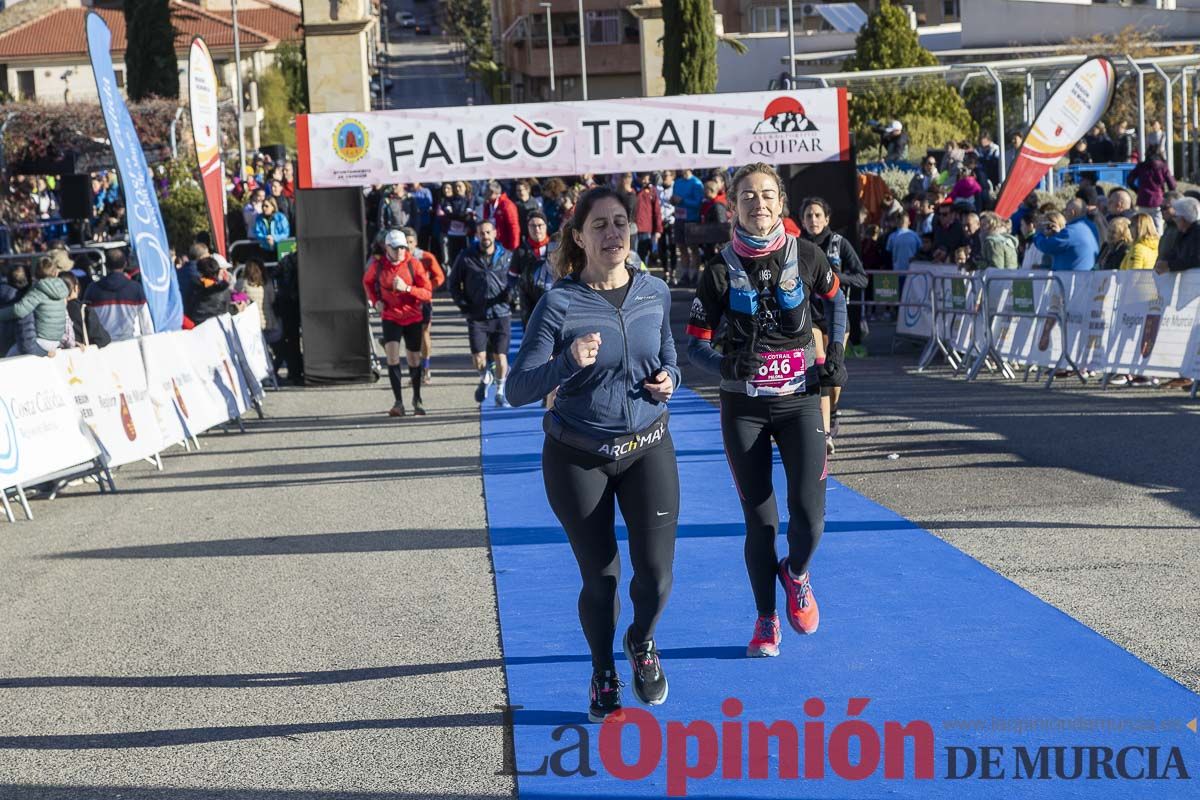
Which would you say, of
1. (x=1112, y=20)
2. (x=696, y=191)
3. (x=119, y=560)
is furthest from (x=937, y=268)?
(x=1112, y=20)

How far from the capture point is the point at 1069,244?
16.7 metres

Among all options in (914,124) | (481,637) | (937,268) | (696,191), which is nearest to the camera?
(481,637)

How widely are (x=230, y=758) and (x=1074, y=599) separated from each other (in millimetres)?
3960

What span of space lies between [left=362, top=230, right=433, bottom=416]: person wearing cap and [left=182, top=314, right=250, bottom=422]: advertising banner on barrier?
163 cm

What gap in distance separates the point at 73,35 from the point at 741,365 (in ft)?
320

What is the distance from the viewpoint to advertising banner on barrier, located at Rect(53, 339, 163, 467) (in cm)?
1276

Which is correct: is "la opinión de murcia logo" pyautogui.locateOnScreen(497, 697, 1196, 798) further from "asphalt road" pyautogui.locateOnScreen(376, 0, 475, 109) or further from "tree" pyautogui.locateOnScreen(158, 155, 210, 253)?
"asphalt road" pyautogui.locateOnScreen(376, 0, 475, 109)

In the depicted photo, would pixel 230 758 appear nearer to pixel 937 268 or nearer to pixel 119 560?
pixel 119 560

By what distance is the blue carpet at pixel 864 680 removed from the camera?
17.3 ft

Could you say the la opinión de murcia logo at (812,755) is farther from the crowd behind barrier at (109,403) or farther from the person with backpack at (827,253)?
the crowd behind barrier at (109,403)

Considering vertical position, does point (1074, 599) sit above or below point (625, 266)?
below

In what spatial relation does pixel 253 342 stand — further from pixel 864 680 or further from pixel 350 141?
pixel 864 680

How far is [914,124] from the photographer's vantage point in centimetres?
3738

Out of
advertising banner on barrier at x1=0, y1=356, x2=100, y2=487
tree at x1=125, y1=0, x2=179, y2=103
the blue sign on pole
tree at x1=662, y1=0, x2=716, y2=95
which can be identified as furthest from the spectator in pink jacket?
tree at x1=125, y1=0, x2=179, y2=103
